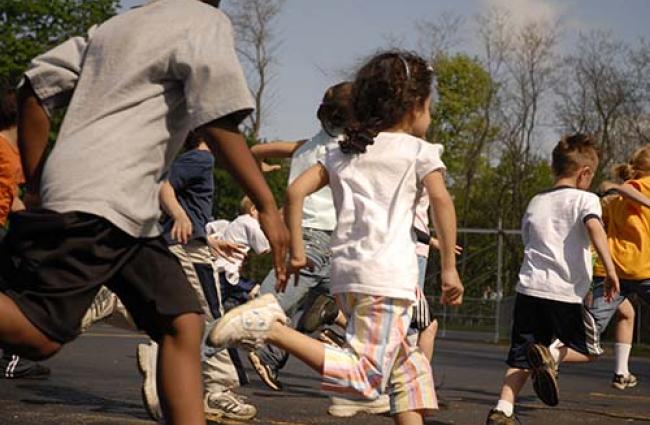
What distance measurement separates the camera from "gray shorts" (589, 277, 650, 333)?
951 cm

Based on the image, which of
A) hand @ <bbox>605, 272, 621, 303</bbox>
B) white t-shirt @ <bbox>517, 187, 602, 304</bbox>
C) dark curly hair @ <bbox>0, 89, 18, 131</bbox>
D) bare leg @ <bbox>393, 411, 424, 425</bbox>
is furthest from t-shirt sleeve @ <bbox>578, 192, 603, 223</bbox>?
dark curly hair @ <bbox>0, 89, 18, 131</bbox>

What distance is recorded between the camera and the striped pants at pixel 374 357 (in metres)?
5.07

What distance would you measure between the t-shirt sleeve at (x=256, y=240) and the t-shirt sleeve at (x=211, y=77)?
6.50m

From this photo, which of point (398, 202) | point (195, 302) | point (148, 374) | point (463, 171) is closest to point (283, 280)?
point (195, 302)

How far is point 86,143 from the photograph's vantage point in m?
4.02

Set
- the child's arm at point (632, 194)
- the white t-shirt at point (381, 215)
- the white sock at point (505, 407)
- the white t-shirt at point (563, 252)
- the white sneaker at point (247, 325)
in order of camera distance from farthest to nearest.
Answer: the child's arm at point (632, 194) < the white t-shirt at point (563, 252) < the white sock at point (505, 407) < the white t-shirt at point (381, 215) < the white sneaker at point (247, 325)

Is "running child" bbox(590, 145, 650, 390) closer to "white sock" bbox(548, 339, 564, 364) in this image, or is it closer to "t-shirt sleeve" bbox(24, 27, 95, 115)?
"white sock" bbox(548, 339, 564, 364)

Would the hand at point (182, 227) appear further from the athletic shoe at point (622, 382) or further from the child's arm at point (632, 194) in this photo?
the athletic shoe at point (622, 382)

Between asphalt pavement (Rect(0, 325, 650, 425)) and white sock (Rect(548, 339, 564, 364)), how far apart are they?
0.35 metres

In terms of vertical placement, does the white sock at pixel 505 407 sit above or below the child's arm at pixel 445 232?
below

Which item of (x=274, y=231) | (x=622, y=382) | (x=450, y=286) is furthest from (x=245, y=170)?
(x=622, y=382)

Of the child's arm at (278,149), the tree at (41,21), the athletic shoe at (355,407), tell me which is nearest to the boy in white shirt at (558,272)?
the athletic shoe at (355,407)

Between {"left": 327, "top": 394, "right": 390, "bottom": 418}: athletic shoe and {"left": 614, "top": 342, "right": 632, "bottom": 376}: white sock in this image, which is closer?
{"left": 327, "top": 394, "right": 390, "bottom": 418}: athletic shoe

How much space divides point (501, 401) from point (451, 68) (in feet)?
172
